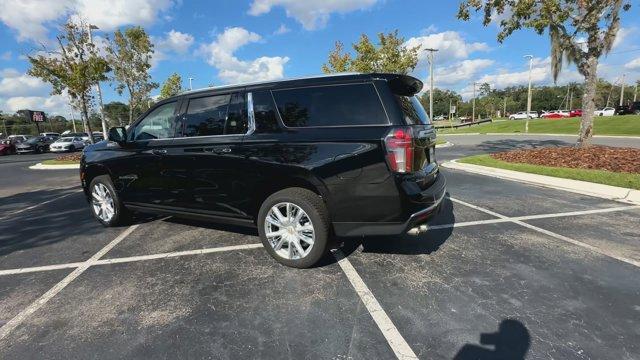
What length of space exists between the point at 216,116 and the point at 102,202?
2789mm

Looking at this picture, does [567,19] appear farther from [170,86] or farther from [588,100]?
[170,86]

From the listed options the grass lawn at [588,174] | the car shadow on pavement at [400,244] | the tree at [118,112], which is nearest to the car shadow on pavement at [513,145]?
the grass lawn at [588,174]

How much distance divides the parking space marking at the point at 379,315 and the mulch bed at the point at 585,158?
847cm

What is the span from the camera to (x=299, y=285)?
3.48m

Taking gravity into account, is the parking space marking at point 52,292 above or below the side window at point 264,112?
below

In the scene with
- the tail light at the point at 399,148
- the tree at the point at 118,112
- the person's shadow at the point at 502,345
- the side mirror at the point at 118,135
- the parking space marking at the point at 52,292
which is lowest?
the person's shadow at the point at 502,345

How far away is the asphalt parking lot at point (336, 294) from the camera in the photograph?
8.51 ft

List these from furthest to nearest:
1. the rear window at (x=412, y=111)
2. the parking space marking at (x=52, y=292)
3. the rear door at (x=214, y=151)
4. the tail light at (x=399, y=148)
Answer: the rear door at (x=214, y=151) → the rear window at (x=412, y=111) → the tail light at (x=399, y=148) → the parking space marking at (x=52, y=292)

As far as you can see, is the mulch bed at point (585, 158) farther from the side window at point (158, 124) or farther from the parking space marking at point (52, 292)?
the parking space marking at point (52, 292)

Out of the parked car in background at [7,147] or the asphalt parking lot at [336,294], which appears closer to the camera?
the asphalt parking lot at [336,294]

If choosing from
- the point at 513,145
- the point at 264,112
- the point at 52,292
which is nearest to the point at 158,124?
the point at 264,112

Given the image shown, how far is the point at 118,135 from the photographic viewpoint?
4988 mm

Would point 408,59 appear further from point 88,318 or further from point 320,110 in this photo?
point 88,318

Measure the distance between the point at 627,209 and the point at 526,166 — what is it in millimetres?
4197
